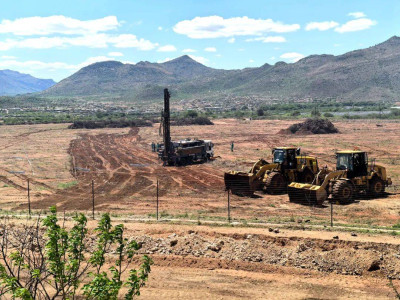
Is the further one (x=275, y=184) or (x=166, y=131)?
(x=166, y=131)

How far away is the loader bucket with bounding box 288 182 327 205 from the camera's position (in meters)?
22.0

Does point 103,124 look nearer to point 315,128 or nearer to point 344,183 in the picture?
point 315,128

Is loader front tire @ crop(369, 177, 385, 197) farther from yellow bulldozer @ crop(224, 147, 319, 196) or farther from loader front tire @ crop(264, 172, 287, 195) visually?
loader front tire @ crop(264, 172, 287, 195)

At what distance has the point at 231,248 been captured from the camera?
15.6 m

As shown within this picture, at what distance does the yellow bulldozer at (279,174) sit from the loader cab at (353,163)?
7.07 ft

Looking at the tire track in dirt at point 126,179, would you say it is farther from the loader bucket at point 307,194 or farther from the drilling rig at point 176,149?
the loader bucket at point 307,194

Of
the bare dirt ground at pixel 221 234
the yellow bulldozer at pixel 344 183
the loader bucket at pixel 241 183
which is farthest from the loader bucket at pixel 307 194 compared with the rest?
the loader bucket at pixel 241 183

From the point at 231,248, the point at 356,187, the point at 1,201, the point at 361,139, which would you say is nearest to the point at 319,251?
the point at 231,248

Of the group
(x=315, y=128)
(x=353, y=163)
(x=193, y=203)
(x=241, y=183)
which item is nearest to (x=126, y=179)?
(x=193, y=203)

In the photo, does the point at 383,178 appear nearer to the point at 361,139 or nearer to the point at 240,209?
the point at 240,209

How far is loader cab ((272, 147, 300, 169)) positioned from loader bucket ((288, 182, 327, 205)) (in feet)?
7.04

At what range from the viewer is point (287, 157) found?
2547 cm

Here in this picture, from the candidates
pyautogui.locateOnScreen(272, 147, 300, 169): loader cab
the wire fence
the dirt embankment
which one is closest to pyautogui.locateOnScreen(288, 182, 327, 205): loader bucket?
the wire fence

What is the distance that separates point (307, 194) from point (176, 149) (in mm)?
19120
